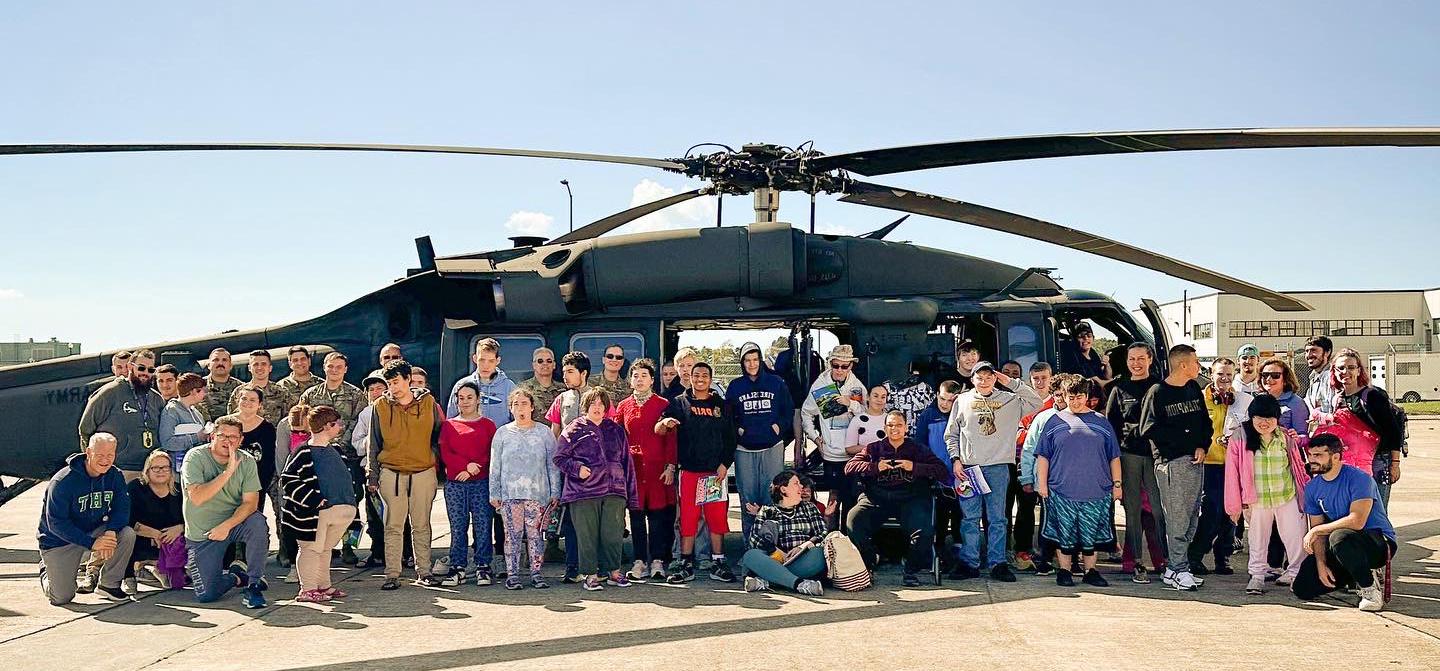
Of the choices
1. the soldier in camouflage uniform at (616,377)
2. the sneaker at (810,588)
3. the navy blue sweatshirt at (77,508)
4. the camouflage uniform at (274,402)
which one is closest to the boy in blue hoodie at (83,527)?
the navy blue sweatshirt at (77,508)

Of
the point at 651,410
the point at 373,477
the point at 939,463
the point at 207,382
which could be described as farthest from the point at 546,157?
the point at 939,463

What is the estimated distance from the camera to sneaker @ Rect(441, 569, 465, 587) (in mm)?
7840

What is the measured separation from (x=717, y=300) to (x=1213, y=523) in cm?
463

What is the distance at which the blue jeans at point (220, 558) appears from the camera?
7375 millimetres

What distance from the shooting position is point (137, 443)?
870 cm

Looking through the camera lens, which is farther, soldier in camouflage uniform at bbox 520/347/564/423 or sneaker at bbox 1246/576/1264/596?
soldier in camouflage uniform at bbox 520/347/564/423

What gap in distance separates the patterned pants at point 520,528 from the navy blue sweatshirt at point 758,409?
5.58 ft

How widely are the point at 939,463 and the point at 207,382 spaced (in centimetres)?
640

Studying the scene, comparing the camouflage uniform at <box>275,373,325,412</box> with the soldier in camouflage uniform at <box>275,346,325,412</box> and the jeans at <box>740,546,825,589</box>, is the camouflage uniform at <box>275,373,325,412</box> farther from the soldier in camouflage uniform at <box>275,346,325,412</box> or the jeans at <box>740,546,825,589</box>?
the jeans at <box>740,546,825,589</box>

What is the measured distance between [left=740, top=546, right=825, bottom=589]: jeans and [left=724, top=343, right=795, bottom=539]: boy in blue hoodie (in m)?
0.72

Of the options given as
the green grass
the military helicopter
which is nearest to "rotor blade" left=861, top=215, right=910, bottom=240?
the military helicopter

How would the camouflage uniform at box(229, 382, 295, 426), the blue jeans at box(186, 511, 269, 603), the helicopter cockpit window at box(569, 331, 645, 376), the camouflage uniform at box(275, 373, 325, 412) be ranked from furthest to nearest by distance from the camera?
the helicopter cockpit window at box(569, 331, 645, 376) → the camouflage uniform at box(275, 373, 325, 412) → the camouflage uniform at box(229, 382, 295, 426) → the blue jeans at box(186, 511, 269, 603)

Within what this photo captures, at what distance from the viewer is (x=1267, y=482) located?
7.48 metres

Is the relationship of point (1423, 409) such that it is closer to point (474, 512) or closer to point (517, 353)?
point (517, 353)
